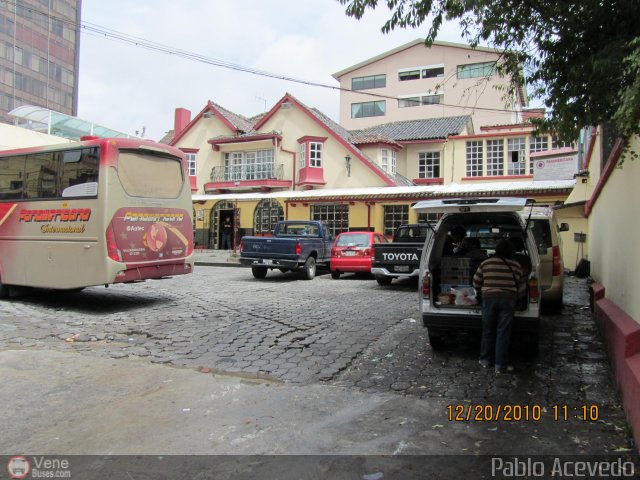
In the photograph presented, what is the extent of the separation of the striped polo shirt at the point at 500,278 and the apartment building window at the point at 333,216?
18.2 m

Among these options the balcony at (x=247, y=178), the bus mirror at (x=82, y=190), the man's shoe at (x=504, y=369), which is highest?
the balcony at (x=247, y=178)

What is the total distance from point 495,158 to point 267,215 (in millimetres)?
12808

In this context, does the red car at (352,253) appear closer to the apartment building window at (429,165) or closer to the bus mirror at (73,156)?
the bus mirror at (73,156)

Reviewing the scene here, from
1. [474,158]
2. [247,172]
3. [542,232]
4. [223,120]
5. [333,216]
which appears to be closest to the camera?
[542,232]

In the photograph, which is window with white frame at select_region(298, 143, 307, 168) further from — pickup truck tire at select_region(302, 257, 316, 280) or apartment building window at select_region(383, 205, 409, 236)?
pickup truck tire at select_region(302, 257, 316, 280)

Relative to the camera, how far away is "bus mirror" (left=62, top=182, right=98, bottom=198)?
28.8 feet

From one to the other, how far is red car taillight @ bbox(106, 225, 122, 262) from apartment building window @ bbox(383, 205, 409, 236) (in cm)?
1519

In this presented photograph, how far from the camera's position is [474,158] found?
25391mm

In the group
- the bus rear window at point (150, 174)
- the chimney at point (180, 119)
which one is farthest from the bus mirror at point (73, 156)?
the chimney at point (180, 119)

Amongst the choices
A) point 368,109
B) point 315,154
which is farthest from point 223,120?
point 368,109

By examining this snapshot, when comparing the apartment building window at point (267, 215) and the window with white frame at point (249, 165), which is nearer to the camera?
the apartment building window at point (267, 215)

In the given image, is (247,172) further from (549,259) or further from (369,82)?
(549,259)

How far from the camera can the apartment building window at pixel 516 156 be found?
24328 millimetres

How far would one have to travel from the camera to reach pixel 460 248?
693 cm
